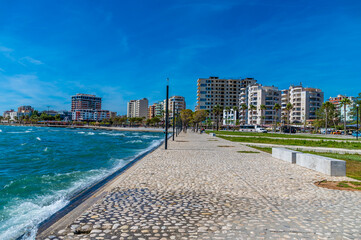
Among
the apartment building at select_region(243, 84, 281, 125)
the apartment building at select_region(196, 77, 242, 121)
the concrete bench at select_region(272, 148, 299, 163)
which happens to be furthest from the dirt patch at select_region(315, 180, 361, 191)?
the apartment building at select_region(196, 77, 242, 121)

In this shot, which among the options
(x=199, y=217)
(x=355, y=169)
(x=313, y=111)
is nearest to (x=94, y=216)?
(x=199, y=217)

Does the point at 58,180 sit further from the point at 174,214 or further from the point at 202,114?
the point at 202,114

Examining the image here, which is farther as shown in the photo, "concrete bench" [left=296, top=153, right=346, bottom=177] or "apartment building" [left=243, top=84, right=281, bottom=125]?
"apartment building" [left=243, top=84, right=281, bottom=125]

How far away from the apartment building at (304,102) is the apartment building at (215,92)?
1194 inches

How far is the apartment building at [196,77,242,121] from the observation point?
462 feet

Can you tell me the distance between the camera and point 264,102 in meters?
121

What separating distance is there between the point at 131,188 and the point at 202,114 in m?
80.2

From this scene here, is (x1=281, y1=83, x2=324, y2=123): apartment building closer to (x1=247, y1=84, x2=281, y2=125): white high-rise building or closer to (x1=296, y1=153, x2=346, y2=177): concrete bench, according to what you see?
(x1=247, y1=84, x2=281, y2=125): white high-rise building

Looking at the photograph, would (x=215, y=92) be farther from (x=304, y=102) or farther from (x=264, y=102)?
(x=304, y=102)

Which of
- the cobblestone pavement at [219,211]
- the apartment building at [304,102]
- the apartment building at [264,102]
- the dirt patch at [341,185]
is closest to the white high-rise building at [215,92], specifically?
the apartment building at [264,102]

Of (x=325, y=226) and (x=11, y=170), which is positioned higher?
(x=325, y=226)

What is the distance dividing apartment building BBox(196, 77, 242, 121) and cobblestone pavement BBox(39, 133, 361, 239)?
132 meters

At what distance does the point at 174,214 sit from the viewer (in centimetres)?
575

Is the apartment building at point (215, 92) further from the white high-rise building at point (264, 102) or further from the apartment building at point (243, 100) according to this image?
the white high-rise building at point (264, 102)
